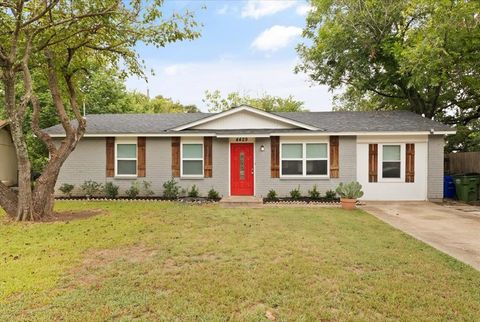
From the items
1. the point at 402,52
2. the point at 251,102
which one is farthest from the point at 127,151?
the point at 251,102

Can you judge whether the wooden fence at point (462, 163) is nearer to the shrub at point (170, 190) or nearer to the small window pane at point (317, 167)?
the small window pane at point (317, 167)

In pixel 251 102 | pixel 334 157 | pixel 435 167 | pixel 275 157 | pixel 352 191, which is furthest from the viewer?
pixel 251 102

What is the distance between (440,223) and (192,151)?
30.4ft

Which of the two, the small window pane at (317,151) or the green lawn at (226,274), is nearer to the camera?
the green lawn at (226,274)

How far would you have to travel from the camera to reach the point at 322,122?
1405 cm

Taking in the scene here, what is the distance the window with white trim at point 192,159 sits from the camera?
43.9 ft

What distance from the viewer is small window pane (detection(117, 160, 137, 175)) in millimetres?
13562

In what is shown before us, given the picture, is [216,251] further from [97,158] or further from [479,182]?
[479,182]

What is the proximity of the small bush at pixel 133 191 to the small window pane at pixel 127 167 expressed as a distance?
1.94 feet

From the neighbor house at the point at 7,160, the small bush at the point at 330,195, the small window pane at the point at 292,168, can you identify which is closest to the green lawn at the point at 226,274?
the small bush at the point at 330,195

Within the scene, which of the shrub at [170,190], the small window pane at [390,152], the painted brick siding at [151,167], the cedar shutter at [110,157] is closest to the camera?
the shrub at [170,190]

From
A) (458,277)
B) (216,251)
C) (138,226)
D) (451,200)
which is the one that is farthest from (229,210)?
(451,200)

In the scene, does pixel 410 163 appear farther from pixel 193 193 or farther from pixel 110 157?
pixel 110 157

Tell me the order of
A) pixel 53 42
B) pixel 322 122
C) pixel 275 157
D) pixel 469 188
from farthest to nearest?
pixel 322 122, pixel 275 157, pixel 469 188, pixel 53 42
